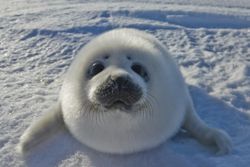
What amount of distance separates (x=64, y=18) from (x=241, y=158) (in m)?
3.12

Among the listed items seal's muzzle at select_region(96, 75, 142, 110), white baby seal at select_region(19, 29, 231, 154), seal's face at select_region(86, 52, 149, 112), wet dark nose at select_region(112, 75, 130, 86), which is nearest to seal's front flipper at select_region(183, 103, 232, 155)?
white baby seal at select_region(19, 29, 231, 154)

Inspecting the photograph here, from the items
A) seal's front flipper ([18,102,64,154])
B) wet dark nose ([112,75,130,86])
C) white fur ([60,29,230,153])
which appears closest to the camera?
wet dark nose ([112,75,130,86])

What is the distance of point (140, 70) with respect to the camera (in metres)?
2.53

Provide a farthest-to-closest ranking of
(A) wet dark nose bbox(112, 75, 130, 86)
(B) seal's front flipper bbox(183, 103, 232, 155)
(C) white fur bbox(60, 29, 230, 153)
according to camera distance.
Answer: (B) seal's front flipper bbox(183, 103, 232, 155)
(C) white fur bbox(60, 29, 230, 153)
(A) wet dark nose bbox(112, 75, 130, 86)

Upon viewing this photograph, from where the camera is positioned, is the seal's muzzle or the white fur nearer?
the seal's muzzle

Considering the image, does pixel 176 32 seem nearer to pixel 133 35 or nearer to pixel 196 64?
pixel 196 64

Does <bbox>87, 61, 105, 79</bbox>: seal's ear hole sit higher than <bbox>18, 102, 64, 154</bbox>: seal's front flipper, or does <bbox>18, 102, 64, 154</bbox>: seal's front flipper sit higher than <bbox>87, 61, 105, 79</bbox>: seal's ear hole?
<bbox>87, 61, 105, 79</bbox>: seal's ear hole

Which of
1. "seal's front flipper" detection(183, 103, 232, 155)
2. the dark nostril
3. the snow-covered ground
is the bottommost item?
the snow-covered ground

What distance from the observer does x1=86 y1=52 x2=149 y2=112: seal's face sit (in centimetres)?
224

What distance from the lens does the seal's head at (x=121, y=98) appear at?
2.31 metres

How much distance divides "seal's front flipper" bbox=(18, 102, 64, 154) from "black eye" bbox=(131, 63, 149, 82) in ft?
2.02

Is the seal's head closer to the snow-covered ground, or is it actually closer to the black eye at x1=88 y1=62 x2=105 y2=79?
the black eye at x1=88 y1=62 x2=105 y2=79

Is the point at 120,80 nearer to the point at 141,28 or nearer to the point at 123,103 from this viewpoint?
the point at 123,103

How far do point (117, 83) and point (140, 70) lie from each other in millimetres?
324
